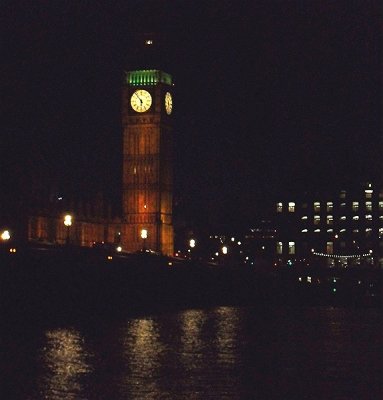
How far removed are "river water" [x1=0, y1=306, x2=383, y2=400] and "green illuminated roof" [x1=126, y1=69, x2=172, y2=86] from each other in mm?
72809

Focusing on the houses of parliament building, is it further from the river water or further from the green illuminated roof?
the river water

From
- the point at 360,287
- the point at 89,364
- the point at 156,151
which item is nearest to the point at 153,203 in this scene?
the point at 156,151

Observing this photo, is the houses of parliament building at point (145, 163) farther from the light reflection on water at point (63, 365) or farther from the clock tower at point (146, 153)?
the light reflection on water at point (63, 365)

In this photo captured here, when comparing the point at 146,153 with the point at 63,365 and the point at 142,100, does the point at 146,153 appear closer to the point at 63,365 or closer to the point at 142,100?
the point at 142,100

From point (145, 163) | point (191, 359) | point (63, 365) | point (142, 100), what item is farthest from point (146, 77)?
point (63, 365)

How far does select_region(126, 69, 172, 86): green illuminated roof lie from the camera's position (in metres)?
148

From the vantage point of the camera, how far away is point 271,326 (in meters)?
73.0

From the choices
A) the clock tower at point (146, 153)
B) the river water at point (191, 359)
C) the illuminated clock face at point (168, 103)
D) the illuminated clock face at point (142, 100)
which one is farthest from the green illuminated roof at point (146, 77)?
the river water at point (191, 359)

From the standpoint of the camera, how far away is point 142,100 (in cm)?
14888

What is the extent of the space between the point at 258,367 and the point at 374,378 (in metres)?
5.58

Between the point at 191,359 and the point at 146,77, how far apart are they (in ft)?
332

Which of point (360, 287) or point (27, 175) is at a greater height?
point (27, 175)

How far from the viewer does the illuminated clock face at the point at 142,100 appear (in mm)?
148625

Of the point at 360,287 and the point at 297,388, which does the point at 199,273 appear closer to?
the point at 360,287
